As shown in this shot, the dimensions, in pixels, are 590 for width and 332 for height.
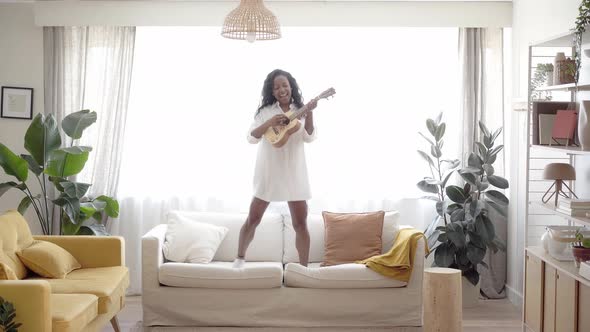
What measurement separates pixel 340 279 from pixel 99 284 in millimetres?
1613

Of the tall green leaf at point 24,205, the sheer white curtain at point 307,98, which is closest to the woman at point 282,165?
the sheer white curtain at point 307,98

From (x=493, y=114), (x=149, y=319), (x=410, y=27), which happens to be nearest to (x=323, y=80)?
(x=410, y=27)

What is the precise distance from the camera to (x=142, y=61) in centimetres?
666

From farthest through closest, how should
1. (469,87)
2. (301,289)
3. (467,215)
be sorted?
Answer: (469,87)
(467,215)
(301,289)

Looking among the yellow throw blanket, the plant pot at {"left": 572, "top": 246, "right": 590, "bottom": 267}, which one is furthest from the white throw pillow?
the plant pot at {"left": 572, "top": 246, "right": 590, "bottom": 267}

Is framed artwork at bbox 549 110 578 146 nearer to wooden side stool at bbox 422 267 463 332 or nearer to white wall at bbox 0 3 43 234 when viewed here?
wooden side stool at bbox 422 267 463 332

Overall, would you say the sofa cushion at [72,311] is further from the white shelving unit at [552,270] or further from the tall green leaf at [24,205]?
the white shelving unit at [552,270]

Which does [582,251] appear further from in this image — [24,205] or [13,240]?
[24,205]

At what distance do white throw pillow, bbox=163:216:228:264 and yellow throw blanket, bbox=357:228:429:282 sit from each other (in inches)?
45.0

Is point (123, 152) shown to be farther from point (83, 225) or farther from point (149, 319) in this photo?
point (149, 319)

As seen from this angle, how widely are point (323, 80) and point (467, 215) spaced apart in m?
1.62

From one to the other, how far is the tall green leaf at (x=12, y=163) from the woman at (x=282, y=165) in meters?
1.72

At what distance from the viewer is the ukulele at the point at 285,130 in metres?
5.60

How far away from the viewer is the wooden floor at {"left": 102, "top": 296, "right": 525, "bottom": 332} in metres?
5.48
